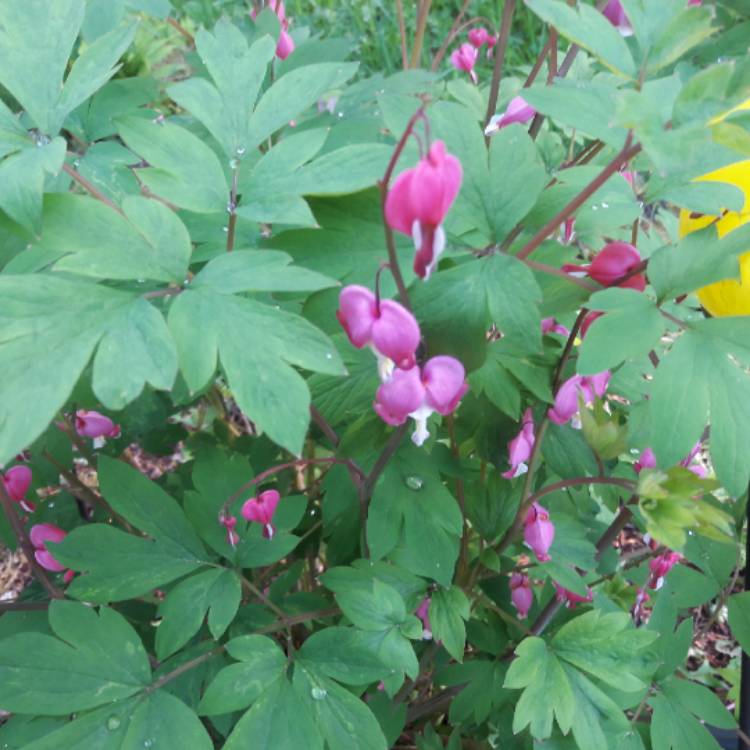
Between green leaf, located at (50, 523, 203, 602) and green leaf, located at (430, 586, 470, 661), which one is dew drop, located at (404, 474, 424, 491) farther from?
green leaf, located at (50, 523, 203, 602)

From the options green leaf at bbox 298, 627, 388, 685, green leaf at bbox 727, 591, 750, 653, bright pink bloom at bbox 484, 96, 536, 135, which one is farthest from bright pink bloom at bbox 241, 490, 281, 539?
green leaf at bbox 727, 591, 750, 653

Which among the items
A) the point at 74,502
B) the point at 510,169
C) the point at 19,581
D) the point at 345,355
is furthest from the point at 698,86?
the point at 19,581

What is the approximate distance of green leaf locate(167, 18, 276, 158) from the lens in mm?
828

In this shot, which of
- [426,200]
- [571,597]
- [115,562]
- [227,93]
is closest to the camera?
[426,200]

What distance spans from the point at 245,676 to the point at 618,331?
526mm

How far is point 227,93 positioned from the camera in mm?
836

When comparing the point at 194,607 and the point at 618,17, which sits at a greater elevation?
the point at 618,17

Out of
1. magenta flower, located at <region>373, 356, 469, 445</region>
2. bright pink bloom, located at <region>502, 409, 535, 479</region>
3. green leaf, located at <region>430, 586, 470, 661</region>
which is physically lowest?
green leaf, located at <region>430, 586, 470, 661</region>

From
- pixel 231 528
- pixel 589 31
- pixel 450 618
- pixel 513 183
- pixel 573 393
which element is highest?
pixel 589 31

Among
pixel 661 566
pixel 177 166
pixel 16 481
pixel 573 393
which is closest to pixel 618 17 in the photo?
pixel 573 393

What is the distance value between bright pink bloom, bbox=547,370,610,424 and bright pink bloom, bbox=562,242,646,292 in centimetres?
14

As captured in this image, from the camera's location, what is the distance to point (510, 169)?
2.44 feet

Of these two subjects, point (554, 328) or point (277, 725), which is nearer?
point (277, 725)

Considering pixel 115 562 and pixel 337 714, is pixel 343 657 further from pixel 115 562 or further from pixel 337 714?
pixel 115 562
